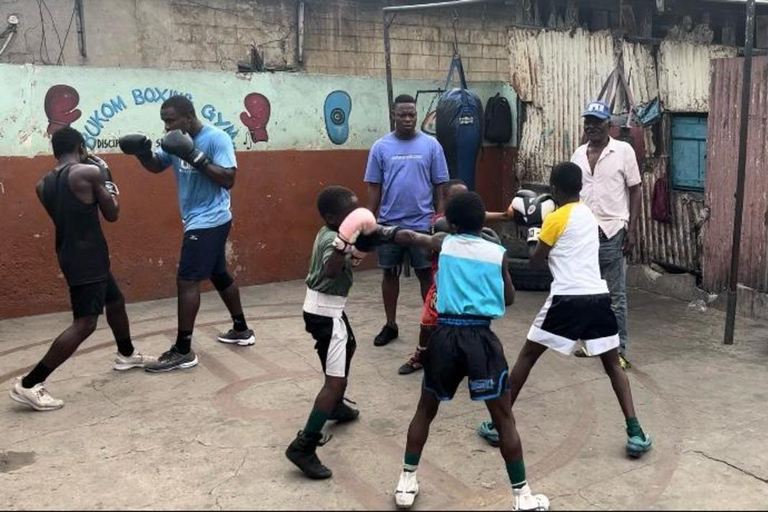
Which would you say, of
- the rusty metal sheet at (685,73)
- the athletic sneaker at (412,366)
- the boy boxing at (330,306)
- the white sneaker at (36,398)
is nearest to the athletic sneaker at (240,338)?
the athletic sneaker at (412,366)

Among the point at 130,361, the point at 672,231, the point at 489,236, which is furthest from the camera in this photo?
the point at 672,231

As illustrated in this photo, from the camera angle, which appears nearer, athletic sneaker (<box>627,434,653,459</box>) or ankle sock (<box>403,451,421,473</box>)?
ankle sock (<box>403,451,421,473</box>)

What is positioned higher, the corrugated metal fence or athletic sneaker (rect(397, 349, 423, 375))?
the corrugated metal fence

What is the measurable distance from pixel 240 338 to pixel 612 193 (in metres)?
2.88

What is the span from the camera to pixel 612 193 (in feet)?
16.5

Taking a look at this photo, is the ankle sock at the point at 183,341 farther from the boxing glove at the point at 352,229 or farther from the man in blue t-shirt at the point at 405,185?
the boxing glove at the point at 352,229

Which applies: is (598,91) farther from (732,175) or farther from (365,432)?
(365,432)

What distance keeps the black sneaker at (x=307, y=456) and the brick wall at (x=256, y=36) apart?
6682 mm

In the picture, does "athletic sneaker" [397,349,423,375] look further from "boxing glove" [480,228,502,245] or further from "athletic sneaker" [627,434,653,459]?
"boxing glove" [480,228,502,245]

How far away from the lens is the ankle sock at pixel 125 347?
199 inches

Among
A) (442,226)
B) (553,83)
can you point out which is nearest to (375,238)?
(442,226)

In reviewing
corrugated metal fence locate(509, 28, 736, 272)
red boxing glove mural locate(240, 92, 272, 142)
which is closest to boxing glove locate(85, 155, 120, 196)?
red boxing glove mural locate(240, 92, 272, 142)

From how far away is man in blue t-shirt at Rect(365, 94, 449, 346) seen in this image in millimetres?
5359

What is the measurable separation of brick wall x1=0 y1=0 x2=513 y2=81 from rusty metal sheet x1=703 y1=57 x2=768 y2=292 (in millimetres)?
5223
